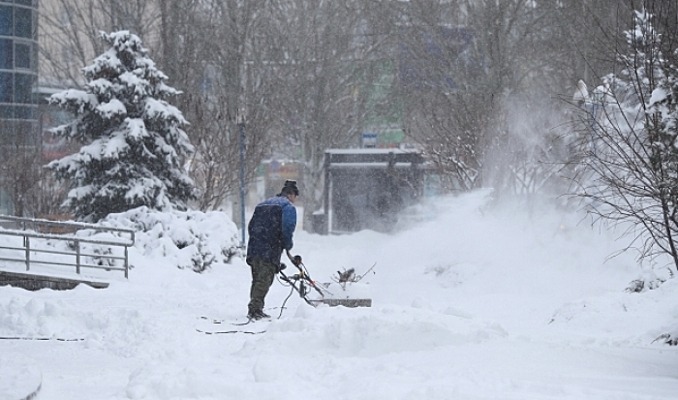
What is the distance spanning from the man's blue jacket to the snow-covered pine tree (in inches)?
388

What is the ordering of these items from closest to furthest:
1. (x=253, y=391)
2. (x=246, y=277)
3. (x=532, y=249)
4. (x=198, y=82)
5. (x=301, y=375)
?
A: (x=253, y=391)
(x=301, y=375)
(x=246, y=277)
(x=532, y=249)
(x=198, y=82)

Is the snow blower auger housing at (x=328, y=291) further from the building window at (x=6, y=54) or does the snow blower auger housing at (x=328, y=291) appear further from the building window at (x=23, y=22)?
the building window at (x=23, y=22)

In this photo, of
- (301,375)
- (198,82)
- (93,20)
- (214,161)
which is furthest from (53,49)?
(301,375)

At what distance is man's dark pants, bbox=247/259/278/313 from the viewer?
38.4 ft

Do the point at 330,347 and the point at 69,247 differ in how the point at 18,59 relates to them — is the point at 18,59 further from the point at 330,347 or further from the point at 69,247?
the point at 330,347

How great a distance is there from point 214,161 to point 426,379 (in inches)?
790

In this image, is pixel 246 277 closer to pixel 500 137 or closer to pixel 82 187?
pixel 82 187

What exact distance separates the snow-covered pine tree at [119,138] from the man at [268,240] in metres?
9.87

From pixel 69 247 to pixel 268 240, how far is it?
8.00m

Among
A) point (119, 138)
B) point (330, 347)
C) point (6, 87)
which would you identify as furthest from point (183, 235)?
point (6, 87)

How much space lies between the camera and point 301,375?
303 inches

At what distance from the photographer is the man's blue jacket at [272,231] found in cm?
1183

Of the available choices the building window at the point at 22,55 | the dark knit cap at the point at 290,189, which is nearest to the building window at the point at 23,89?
the building window at the point at 22,55

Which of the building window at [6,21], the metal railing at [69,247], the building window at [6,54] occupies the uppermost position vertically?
the building window at [6,21]
